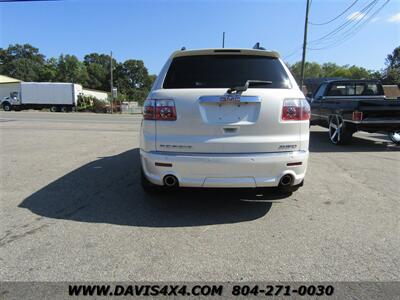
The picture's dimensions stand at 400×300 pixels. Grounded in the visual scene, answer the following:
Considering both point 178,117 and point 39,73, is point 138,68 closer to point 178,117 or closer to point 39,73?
point 39,73

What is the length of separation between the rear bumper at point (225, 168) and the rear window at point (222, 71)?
83 centimetres

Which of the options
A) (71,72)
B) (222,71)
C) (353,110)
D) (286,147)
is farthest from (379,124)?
(71,72)

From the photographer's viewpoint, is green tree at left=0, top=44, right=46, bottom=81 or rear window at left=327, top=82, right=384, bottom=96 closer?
rear window at left=327, top=82, right=384, bottom=96

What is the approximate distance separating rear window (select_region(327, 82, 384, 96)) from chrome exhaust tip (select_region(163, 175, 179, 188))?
9190 mm

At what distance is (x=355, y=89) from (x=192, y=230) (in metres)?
9.83

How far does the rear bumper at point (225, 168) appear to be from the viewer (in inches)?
144

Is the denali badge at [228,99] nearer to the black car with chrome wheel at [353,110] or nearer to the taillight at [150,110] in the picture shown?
the taillight at [150,110]

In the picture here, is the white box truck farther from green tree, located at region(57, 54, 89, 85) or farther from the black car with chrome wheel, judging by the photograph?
green tree, located at region(57, 54, 89, 85)

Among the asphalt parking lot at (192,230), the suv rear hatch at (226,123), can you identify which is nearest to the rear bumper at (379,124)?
the asphalt parking lot at (192,230)

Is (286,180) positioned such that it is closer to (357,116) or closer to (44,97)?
(357,116)

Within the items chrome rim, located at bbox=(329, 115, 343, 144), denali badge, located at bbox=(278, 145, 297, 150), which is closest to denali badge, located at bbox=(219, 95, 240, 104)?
denali badge, located at bbox=(278, 145, 297, 150)

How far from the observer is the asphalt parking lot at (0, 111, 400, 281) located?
2877 mm

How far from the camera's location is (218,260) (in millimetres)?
3035

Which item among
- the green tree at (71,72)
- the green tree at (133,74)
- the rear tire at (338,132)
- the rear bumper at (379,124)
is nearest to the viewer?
the rear bumper at (379,124)
